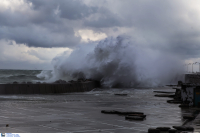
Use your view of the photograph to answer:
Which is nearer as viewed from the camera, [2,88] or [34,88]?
[2,88]

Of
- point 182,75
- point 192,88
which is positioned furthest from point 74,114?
point 182,75

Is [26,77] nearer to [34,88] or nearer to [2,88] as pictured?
[34,88]

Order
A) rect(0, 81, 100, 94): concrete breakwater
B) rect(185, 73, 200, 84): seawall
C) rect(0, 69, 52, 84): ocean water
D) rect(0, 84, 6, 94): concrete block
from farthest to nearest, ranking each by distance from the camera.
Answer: rect(0, 69, 52, 84): ocean water < rect(185, 73, 200, 84): seawall < rect(0, 81, 100, 94): concrete breakwater < rect(0, 84, 6, 94): concrete block

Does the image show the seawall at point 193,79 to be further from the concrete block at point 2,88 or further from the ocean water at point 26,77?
the concrete block at point 2,88

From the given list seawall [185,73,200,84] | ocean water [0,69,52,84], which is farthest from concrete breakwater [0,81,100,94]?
seawall [185,73,200,84]

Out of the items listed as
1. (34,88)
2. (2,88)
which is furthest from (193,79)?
(2,88)

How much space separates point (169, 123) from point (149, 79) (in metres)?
33.7

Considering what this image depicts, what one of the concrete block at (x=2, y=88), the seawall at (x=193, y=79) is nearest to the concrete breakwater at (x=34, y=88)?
the concrete block at (x=2, y=88)

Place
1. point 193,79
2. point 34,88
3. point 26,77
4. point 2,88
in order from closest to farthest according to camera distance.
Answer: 1. point 2,88
2. point 34,88
3. point 193,79
4. point 26,77

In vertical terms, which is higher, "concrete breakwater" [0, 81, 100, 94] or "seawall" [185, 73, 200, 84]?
"seawall" [185, 73, 200, 84]

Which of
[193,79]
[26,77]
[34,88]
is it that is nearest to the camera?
[34,88]

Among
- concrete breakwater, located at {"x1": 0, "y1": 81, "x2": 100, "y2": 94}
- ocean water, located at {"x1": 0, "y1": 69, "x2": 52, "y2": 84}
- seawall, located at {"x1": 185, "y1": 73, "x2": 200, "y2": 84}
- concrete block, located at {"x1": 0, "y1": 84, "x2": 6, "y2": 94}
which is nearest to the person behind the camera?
concrete block, located at {"x1": 0, "y1": 84, "x2": 6, "y2": 94}

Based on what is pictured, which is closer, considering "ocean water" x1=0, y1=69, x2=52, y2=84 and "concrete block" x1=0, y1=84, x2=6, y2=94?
"concrete block" x1=0, y1=84, x2=6, y2=94

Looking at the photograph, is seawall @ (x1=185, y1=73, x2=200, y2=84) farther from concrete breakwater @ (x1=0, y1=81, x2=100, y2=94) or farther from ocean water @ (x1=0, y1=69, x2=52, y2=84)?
concrete breakwater @ (x1=0, y1=81, x2=100, y2=94)
